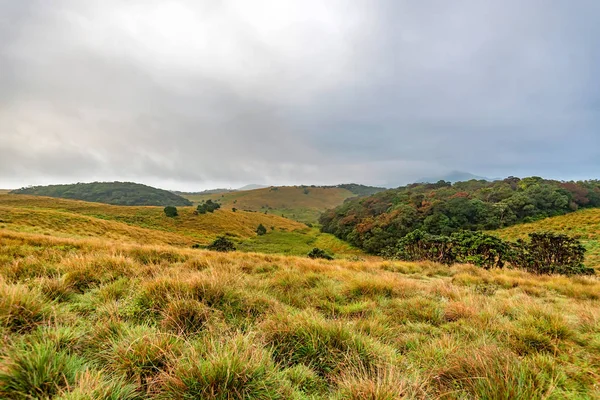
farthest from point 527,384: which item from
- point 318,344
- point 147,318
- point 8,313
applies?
point 8,313

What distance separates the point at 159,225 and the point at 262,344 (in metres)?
70.1

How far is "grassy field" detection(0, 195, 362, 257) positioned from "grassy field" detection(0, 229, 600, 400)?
4215 centimetres

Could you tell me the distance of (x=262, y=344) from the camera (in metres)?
2.82

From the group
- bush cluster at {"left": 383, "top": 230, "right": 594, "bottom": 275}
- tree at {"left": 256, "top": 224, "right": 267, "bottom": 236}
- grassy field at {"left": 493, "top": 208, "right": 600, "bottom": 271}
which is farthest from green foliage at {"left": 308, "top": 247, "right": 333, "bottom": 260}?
tree at {"left": 256, "top": 224, "right": 267, "bottom": 236}

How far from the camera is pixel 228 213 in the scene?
88688mm

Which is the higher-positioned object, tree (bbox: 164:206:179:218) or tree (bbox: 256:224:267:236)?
tree (bbox: 164:206:179:218)

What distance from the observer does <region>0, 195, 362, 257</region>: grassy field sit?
127ft

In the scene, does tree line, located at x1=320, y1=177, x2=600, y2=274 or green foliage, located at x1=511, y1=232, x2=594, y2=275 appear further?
tree line, located at x1=320, y1=177, x2=600, y2=274

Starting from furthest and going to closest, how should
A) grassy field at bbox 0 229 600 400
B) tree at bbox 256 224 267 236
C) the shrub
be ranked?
tree at bbox 256 224 267 236, the shrub, grassy field at bbox 0 229 600 400

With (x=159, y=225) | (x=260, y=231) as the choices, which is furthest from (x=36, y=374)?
(x=260, y=231)

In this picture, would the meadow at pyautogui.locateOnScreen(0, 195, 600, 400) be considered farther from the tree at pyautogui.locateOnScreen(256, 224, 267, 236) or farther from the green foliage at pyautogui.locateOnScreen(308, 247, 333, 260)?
the tree at pyautogui.locateOnScreen(256, 224, 267, 236)

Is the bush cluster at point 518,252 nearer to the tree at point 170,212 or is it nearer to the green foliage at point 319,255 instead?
the green foliage at point 319,255

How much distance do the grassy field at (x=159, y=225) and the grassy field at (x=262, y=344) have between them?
42.1 m

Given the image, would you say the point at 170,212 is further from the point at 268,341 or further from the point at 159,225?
the point at 268,341
